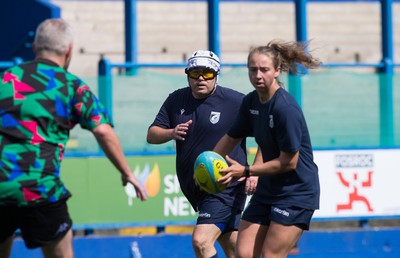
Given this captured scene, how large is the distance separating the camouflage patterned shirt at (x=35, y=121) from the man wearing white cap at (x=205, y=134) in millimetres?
1991

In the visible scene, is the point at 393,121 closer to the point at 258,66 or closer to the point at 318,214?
the point at 318,214

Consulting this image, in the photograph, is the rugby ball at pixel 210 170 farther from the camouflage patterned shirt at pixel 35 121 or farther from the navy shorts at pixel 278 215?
the camouflage patterned shirt at pixel 35 121

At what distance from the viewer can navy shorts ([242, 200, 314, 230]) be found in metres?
6.57

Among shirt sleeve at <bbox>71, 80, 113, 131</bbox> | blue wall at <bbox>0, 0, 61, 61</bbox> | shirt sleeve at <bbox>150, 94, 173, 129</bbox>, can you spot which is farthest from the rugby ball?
blue wall at <bbox>0, 0, 61, 61</bbox>

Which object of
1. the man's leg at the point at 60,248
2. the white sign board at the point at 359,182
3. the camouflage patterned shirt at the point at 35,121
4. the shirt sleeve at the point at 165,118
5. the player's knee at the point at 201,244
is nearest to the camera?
the camouflage patterned shirt at the point at 35,121

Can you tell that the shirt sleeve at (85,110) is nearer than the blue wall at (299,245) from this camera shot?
Yes

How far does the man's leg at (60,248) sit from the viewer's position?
563 centimetres

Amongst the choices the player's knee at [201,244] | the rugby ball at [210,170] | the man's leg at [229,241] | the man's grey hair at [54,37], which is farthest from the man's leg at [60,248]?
the man's leg at [229,241]

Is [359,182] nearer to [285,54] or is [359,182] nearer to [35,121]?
[285,54]

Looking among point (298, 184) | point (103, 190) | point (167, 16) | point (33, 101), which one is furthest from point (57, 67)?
point (167, 16)

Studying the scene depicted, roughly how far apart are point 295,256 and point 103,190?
231 cm

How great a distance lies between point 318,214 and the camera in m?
10.6

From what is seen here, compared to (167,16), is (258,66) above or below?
below

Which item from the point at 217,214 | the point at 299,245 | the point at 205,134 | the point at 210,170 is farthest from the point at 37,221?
the point at 299,245
